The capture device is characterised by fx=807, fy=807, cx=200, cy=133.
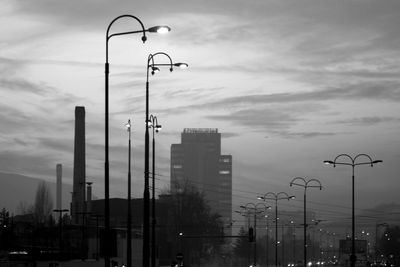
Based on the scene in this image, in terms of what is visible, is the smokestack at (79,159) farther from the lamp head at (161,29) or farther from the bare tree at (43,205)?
the lamp head at (161,29)

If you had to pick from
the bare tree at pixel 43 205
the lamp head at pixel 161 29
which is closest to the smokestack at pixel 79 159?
the bare tree at pixel 43 205

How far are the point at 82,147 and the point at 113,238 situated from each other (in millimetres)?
89720

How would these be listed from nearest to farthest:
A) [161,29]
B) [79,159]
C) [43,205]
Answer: [161,29], [79,159], [43,205]

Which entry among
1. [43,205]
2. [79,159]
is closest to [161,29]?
[79,159]

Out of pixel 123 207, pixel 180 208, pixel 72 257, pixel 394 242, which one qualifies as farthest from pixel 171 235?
pixel 394 242

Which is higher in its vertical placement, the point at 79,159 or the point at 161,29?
the point at 161,29

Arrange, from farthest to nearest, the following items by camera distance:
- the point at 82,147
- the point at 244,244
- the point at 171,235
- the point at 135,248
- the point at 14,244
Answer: the point at 244,244 < the point at 171,235 < the point at 82,147 < the point at 135,248 < the point at 14,244

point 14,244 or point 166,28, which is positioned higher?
point 166,28

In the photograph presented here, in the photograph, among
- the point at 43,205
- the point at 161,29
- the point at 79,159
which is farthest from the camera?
the point at 43,205

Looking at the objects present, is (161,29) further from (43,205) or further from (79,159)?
(43,205)

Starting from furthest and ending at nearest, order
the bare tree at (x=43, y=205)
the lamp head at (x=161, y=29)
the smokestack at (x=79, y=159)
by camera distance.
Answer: the bare tree at (x=43, y=205), the smokestack at (x=79, y=159), the lamp head at (x=161, y=29)

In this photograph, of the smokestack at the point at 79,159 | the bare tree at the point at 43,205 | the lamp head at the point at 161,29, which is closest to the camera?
the lamp head at the point at 161,29

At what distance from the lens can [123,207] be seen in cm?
15750

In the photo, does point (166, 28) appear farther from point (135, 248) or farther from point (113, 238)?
point (135, 248)
